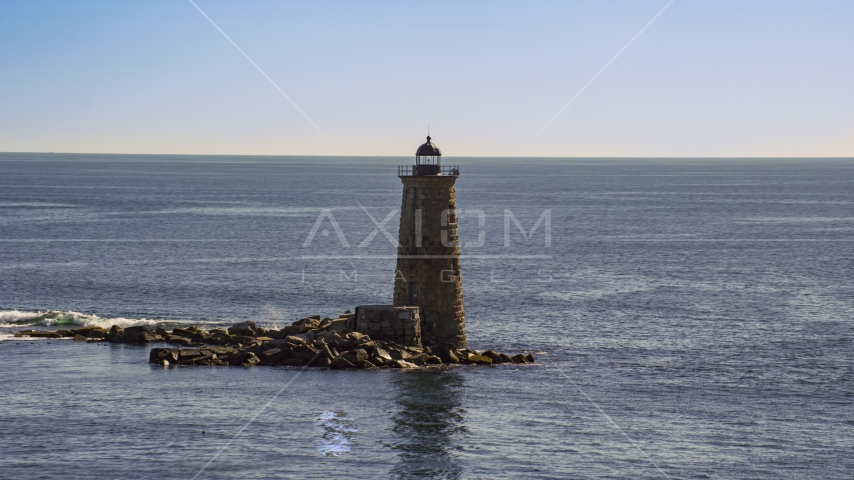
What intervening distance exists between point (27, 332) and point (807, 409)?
3885 centimetres

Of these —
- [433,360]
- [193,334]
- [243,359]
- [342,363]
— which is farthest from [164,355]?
[433,360]

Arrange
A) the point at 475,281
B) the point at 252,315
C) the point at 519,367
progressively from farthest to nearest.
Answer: the point at 475,281, the point at 252,315, the point at 519,367

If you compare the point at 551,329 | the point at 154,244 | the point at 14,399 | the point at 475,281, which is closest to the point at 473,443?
the point at 14,399

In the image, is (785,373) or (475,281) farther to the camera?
(475,281)

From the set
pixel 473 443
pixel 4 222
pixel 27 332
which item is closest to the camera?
pixel 473 443

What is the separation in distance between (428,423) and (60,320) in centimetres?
2921

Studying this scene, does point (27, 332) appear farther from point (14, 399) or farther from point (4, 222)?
point (4, 222)

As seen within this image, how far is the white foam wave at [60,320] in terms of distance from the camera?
189 ft

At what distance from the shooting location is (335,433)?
119ft

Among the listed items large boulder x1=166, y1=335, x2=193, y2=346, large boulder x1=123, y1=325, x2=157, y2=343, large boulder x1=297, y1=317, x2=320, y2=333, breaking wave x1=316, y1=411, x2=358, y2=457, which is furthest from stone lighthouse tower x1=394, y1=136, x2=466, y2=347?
large boulder x1=123, y1=325, x2=157, y2=343

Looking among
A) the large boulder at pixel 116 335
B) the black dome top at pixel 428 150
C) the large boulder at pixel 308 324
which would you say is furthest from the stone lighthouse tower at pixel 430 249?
the large boulder at pixel 116 335

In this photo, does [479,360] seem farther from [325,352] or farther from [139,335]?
[139,335]

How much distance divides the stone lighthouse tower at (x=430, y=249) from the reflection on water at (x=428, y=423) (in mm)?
3662

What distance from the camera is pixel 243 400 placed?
4006 centimetres
